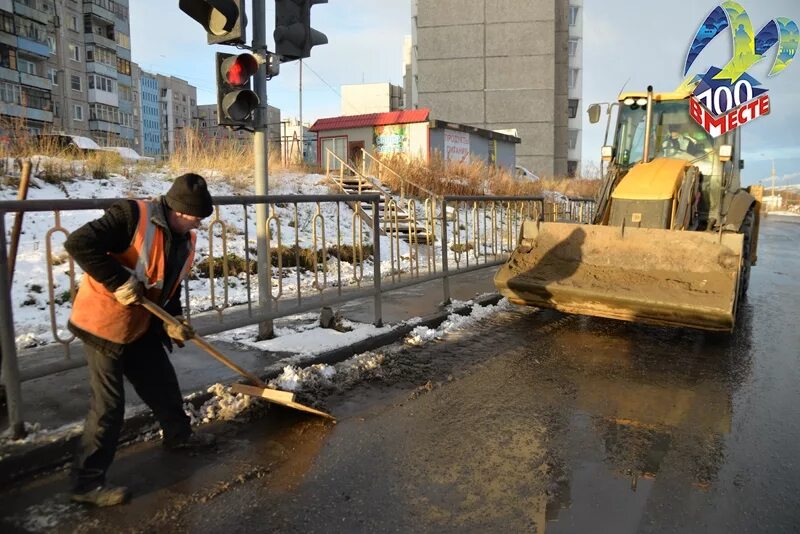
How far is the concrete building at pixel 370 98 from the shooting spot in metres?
62.8

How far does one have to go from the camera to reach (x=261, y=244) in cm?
562

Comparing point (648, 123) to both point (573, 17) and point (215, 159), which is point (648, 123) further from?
point (573, 17)

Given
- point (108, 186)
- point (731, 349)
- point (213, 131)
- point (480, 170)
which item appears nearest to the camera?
point (731, 349)

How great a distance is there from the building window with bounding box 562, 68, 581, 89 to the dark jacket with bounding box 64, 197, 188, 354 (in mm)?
63485

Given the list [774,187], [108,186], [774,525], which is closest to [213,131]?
[108,186]

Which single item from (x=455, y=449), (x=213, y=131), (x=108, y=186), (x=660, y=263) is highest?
(x=213, y=131)

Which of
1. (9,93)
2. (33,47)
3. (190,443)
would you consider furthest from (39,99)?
(190,443)

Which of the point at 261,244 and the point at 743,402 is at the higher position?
the point at 261,244

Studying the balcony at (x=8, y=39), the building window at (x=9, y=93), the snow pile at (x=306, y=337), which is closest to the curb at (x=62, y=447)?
the snow pile at (x=306, y=337)

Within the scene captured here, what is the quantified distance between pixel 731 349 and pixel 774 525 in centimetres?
375

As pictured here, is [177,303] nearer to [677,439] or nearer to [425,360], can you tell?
[425,360]

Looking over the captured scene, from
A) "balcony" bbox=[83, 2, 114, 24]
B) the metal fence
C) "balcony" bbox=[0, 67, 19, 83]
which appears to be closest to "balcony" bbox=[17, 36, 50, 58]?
"balcony" bbox=[0, 67, 19, 83]

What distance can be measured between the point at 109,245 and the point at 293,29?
3.65m

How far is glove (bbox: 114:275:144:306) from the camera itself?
9.71ft
